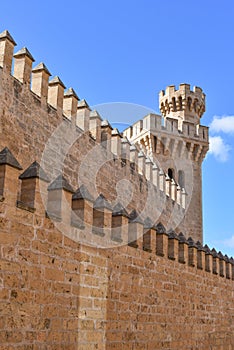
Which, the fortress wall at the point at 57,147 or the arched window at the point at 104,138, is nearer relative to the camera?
the fortress wall at the point at 57,147

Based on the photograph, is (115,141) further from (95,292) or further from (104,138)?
(95,292)

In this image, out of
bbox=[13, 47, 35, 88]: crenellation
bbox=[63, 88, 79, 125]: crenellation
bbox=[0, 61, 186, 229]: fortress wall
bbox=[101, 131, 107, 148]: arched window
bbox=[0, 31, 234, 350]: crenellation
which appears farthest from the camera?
bbox=[101, 131, 107, 148]: arched window

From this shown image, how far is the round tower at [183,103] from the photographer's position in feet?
81.6

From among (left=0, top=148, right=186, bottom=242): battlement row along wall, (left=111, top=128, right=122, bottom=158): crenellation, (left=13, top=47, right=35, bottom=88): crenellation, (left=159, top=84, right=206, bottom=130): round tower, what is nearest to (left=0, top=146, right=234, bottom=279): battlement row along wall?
(left=0, top=148, right=186, bottom=242): battlement row along wall

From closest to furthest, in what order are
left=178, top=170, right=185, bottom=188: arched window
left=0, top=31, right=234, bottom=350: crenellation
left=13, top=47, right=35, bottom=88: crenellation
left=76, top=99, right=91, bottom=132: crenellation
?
1. left=0, top=31, right=234, bottom=350: crenellation
2. left=13, top=47, right=35, bottom=88: crenellation
3. left=76, top=99, right=91, bottom=132: crenellation
4. left=178, top=170, right=185, bottom=188: arched window

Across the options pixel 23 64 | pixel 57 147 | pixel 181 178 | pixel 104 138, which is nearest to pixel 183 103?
pixel 181 178

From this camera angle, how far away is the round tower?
81.6 ft

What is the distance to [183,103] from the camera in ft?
81.5

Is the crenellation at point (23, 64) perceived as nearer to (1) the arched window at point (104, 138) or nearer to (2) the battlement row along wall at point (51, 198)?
(2) the battlement row along wall at point (51, 198)

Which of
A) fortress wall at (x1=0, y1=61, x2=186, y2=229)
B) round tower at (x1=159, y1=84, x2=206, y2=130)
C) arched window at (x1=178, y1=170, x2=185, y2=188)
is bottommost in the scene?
fortress wall at (x1=0, y1=61, x2=186, y2=229)

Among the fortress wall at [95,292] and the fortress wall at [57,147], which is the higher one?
the fortress wall at [57,147]

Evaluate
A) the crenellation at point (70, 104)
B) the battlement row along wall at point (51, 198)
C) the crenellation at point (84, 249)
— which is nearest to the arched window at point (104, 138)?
the crenellation at point (84, 249)

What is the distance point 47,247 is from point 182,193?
15.1 meters

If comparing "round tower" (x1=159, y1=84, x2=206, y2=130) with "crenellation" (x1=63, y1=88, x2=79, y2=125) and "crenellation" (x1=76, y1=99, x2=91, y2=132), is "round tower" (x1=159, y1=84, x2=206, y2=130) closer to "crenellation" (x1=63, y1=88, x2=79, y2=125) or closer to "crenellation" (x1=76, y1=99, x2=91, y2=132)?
"crenellation" (x1=76, y1=99, x2=91, y2=132)
